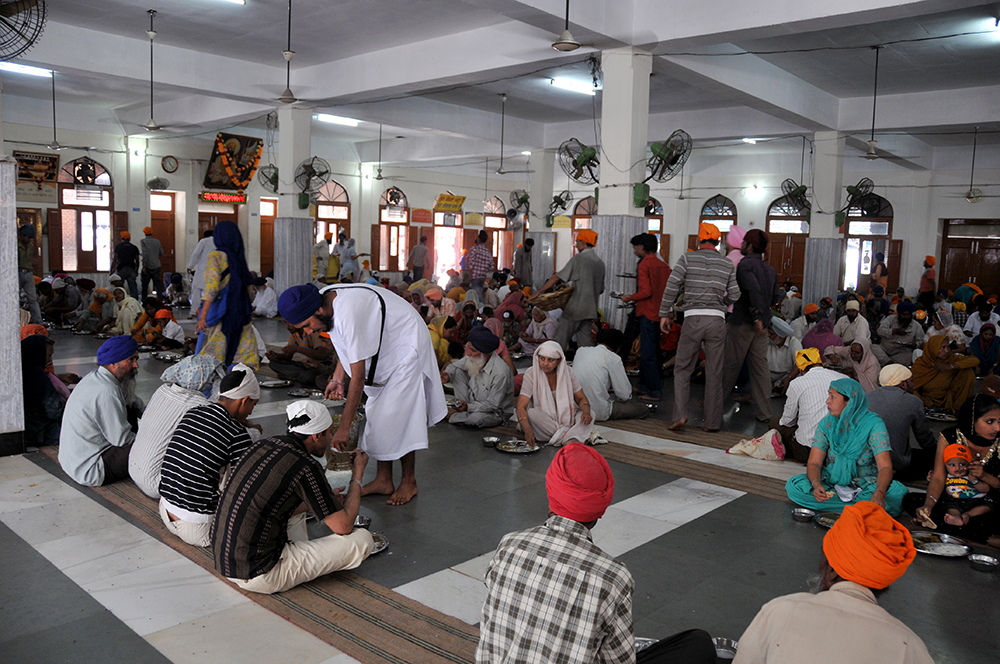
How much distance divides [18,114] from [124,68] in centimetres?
599

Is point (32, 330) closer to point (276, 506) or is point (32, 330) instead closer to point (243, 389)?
point (243, 389)

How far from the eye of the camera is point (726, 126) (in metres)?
12.1

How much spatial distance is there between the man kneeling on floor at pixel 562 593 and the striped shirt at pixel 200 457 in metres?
1.65

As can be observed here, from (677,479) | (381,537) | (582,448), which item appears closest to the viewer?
(582,448)

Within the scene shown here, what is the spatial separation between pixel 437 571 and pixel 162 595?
106 cm

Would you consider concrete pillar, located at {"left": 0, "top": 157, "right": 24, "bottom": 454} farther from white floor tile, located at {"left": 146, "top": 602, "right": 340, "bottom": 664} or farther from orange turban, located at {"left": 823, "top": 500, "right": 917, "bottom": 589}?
orange turban, located at {"left": 823, "top": 500, "right": 917, "bottom": 589}

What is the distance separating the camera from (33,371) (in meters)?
4.79

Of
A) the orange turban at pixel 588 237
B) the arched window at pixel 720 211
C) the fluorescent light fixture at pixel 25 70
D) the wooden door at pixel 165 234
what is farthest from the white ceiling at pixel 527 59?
the arched window at pixel 720 211

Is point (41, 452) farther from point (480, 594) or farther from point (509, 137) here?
point (509, 137)

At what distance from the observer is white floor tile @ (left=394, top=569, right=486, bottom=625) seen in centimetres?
278

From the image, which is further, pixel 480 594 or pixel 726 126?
pixel 726 126

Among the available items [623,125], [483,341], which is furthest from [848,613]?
[623,125]

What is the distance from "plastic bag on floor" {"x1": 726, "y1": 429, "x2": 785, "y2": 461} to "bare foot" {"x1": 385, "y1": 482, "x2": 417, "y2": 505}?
239 centimetres

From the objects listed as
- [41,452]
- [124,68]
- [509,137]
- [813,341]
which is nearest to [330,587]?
[41,452]
